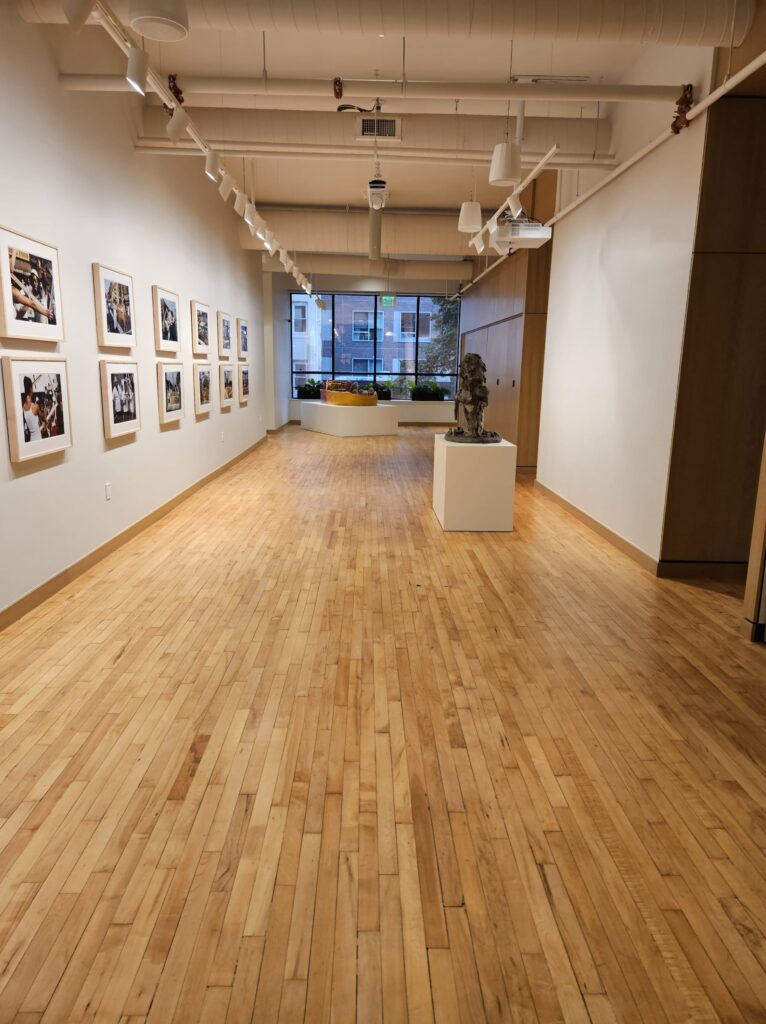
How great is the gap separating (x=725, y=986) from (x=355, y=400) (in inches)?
580

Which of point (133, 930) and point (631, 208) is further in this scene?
point (631, 208)

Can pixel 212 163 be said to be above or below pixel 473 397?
above

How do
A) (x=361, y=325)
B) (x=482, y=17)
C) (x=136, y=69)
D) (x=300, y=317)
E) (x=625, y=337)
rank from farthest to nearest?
(x=300, y=317) < (x=361, y=325) < (x=625, y=337) < (x=482, y=17) < (x=136, y=69)

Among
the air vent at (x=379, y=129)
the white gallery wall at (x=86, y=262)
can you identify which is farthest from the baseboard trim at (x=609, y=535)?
the air vent at (x=379, y=129)

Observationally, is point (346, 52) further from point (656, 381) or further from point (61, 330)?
point (656, 381)

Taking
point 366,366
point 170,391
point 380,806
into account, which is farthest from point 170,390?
point 366,366

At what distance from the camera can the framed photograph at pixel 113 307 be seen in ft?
17.3

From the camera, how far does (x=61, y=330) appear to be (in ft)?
15.1

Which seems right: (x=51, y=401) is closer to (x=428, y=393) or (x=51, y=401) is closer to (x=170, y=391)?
(x=170, y=391)

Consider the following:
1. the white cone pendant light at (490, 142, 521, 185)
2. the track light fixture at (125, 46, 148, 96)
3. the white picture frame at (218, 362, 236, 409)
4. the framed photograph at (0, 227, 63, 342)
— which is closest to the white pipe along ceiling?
the track light fixture at (125, 46, 148, 96)

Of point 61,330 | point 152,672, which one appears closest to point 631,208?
point 61,330

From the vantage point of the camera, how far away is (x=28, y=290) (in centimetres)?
415

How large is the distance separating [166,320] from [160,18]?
4.17m

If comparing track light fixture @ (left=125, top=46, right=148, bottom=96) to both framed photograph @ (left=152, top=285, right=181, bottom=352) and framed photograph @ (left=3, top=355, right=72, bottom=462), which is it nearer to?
framed photograph @ (left=3, top=355, right=72, bottom=462)
